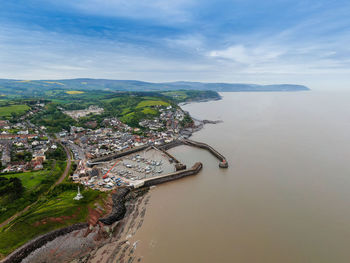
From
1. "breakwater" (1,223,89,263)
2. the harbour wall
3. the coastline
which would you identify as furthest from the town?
"breakwater" (1,223,89,263)

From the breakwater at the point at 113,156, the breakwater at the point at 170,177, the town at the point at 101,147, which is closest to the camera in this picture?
the breakwater at the point at 170,177

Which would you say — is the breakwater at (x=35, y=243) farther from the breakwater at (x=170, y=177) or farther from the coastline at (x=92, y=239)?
the breakwater at (x=170, y=177)

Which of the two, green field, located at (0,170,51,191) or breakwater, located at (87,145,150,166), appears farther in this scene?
breakwater, located at (87,145,150,166)

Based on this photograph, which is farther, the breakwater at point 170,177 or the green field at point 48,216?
the breakwater at point 170,177

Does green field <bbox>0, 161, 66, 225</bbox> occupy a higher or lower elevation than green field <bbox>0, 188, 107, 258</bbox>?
lower

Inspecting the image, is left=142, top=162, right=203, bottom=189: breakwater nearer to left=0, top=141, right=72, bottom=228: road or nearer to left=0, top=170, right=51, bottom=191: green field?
left=0, top=141, right=72, bottom=228: road

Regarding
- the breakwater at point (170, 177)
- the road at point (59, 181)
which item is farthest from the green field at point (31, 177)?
the breakwater at point (170, 177)
